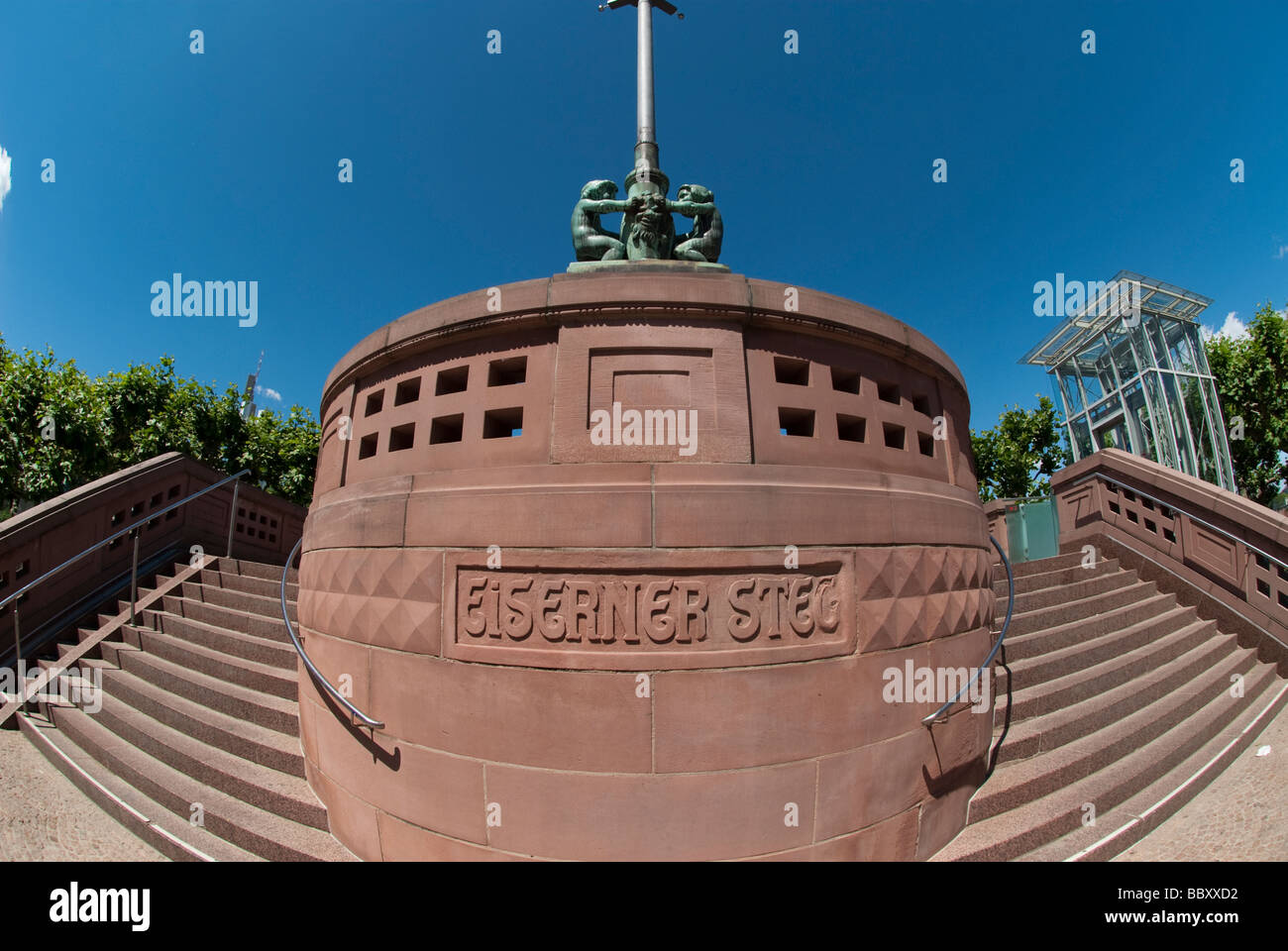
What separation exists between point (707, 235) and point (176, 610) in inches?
347

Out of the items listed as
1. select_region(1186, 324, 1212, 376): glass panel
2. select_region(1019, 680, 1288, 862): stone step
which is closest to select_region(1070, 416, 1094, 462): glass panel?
select_region(1186, 324, 1212, 376): glass panel

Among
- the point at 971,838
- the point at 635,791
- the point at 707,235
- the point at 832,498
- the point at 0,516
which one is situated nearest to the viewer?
the point at 635,791

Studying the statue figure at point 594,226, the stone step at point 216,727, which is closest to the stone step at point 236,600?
the stone step at point 216,727

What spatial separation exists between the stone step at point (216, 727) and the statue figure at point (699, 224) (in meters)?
6.19

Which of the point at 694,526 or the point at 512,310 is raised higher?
the point at 512,310

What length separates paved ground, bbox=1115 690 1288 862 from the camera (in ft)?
12.4

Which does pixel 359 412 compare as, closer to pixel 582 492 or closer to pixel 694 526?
pixel 582 492

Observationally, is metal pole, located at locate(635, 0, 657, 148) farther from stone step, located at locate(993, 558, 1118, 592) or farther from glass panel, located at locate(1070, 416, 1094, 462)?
glass panel, located at locate(1070, 416, 1094, 462)

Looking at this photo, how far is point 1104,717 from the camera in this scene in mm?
5125

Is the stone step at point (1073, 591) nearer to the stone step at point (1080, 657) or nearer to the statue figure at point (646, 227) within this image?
the stone step at point (1080, 657)

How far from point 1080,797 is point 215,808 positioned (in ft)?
24.0

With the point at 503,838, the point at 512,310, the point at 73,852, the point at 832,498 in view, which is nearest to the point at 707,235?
the point at 512,310

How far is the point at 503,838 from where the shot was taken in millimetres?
3314
